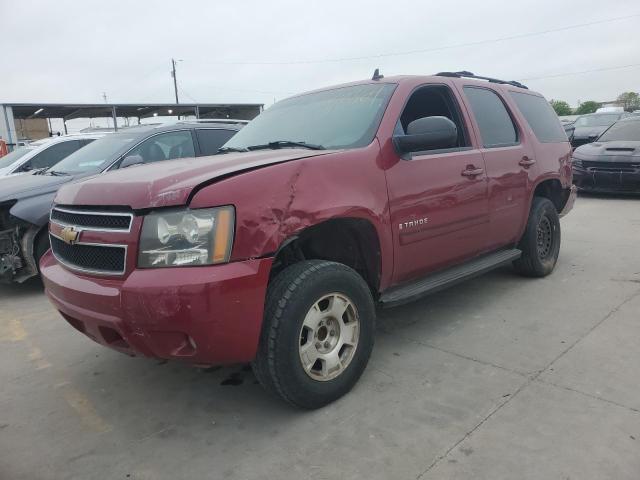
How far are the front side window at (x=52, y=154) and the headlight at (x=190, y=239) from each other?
6.81 m

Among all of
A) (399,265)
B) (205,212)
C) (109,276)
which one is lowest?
(399,265)

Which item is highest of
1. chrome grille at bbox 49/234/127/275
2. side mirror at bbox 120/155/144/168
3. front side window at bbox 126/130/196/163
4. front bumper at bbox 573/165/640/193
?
front side window at bbox 126/130/196/163

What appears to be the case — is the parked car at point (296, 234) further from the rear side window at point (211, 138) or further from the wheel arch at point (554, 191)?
the rear side window at point (211, 138)

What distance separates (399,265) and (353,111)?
1.11m

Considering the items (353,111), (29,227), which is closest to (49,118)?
(29,227)

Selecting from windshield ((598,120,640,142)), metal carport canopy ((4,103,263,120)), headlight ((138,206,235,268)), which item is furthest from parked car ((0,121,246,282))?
metal carport canopy ((4,103,263,120))

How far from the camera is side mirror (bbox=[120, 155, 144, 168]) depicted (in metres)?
5.65

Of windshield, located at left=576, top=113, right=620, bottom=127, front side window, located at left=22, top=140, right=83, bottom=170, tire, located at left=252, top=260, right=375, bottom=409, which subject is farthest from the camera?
windshield, located at left=576, top=113, right=620, bottom=127

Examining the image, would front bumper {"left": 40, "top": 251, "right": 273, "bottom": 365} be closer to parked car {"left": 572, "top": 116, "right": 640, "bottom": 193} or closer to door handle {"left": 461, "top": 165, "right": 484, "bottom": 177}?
door handle {"left": 461, "top": 165, "right": 484, "bottom": 177}

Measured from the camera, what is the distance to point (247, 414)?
2830 millimetres

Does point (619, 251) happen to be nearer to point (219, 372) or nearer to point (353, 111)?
point (353, 111)

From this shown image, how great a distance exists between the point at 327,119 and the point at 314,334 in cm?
158

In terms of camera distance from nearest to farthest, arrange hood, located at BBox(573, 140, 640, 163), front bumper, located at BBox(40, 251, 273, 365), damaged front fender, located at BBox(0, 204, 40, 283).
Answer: front bumper, located at BBox(40, 251, 273, 365)
damaged front fender, located at BBox(0, 204, 40, 283)
hood, located at BBox(573, 140, 640, 163)

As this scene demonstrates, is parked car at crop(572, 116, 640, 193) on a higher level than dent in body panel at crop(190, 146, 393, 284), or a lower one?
lower
